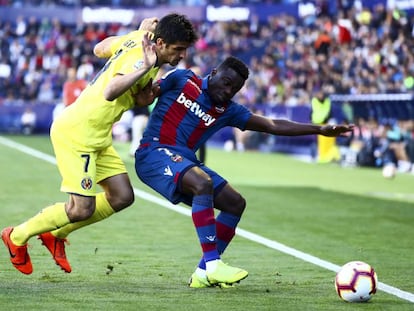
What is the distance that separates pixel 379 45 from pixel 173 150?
921 inches

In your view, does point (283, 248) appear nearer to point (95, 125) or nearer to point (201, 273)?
point (201, 273)

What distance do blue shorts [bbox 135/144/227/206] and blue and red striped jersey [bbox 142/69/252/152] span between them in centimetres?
9

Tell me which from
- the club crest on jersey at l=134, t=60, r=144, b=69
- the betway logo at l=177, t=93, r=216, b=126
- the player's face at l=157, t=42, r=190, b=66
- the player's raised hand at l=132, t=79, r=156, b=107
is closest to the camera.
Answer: the club crest on jersey at l=134, t=60, r=144, b=69

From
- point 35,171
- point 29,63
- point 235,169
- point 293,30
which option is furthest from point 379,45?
point 29,63

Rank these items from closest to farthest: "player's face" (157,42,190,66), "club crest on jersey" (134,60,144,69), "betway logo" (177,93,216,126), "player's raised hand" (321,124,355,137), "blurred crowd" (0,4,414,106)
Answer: "club crest on jersey" (134,60,144,69), "player's face" (157,42,190,66), "betway logo" (177,93,216,126), "player's raised hand" (321,124,355,137), "blurred crowd" (0,4,414,106)

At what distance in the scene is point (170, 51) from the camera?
7801mm

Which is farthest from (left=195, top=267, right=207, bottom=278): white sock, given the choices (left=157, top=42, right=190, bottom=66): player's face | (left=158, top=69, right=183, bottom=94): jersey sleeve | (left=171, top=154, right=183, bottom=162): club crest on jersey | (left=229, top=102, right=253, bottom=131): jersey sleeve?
(left=157, top=42, right=190, bottom=66): player's face

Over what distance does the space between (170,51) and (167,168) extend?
912mm

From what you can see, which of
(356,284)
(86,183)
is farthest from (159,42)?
(356,284)

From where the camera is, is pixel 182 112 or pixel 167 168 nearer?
pixel 167 168

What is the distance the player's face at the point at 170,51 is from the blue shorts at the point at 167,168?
0.77m

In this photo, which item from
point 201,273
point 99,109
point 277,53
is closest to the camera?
point 99,109

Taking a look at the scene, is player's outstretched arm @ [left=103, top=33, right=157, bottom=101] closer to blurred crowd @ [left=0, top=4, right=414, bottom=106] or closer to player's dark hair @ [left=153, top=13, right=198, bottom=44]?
player's dark hair @ [left=153, top=13, right=198, bottom=44]

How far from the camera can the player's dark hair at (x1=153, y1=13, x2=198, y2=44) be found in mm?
7746
